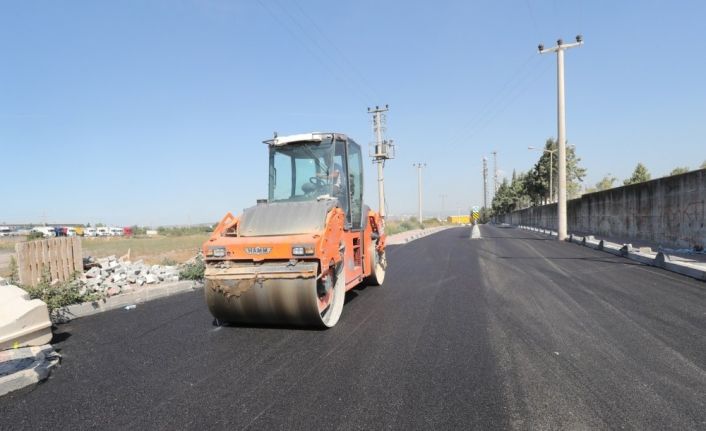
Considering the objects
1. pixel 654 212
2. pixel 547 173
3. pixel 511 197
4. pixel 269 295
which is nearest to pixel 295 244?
pixel 269 295

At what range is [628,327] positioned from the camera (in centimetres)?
554

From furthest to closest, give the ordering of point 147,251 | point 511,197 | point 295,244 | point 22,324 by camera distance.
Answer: point 511,197 < point 147,251 < point 295,244 < point 22,324

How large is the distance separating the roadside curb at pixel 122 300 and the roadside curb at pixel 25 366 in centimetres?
221

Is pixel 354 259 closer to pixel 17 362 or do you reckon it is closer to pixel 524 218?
pixel 17 362

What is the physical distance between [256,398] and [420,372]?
1519 mm

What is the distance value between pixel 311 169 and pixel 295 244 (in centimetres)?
213

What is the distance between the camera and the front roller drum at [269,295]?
17.5 feet

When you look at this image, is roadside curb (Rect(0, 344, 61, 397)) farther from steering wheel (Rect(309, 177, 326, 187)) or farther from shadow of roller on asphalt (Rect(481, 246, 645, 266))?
shadow of roller on asphalt (Rect(481, 246, 645, 266))

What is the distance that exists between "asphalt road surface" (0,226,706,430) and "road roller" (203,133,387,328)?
1.25ft

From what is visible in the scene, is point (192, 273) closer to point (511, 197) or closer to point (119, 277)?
point (119, 277)

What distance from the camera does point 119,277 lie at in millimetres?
9891

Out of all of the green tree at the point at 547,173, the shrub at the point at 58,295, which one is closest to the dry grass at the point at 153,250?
the shrub at the point at 58,295

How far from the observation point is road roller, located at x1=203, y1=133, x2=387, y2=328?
539 cm

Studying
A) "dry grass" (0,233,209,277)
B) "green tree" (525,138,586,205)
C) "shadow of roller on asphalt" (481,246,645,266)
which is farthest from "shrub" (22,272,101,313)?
"green tree" (525,138,586,205)
